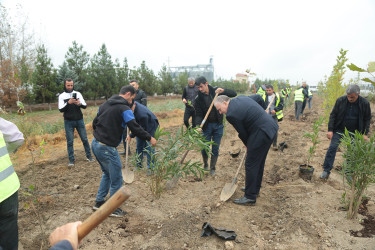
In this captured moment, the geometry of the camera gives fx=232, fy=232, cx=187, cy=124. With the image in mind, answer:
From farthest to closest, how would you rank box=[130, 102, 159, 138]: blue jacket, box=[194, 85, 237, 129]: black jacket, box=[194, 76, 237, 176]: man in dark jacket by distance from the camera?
box=[194, 85, 237, 129]: black jacket < box=[194, 76, 237, 176]: man in dark jacket < box=[130, 102, 159, 138]: blue jacket

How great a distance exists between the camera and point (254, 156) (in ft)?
11.5

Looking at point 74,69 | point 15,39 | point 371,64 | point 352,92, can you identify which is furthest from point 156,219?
point 15,39

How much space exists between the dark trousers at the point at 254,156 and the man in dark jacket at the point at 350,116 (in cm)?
153

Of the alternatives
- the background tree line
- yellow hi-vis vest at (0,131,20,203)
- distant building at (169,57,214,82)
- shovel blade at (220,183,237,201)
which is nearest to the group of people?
yellow hi-vis vest at (0,131,20,203)

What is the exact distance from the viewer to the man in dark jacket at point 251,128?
346 cm

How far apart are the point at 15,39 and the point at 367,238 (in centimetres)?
2468

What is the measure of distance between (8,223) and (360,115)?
5131 millimetres

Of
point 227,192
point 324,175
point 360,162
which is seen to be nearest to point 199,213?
point 227,192

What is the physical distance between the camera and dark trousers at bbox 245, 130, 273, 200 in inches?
136

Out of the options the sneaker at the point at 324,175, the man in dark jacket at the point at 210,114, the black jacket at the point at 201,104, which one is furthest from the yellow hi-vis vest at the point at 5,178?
the sneaker at the point at 324,175

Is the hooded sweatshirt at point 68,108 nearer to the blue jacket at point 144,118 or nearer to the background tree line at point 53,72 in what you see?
the blue jacket at point 144,118

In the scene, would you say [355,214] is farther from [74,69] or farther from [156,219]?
[74,69]

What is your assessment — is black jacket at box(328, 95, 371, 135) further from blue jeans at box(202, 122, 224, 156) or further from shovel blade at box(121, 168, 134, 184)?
shovel blade at box(121, 168, 134, 184)

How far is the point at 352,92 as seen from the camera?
3.99m
